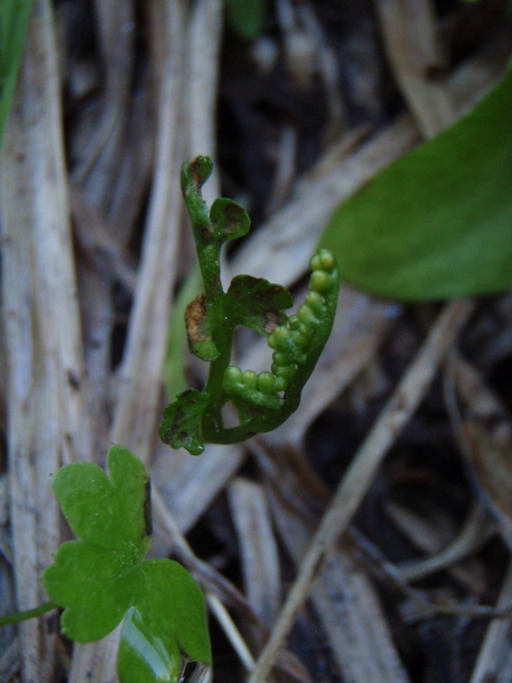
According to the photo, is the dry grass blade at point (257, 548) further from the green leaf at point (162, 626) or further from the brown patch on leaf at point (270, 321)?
the brown patch on leaf at point (270, 321)

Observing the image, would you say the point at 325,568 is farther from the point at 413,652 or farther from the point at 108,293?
the point at 108,293

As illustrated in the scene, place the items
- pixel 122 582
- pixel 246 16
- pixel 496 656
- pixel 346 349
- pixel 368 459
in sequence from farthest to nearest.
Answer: pixel 246 16 < pixel 346 349 < pixel 368 459 < pixel 496 656 < pixel 122 582

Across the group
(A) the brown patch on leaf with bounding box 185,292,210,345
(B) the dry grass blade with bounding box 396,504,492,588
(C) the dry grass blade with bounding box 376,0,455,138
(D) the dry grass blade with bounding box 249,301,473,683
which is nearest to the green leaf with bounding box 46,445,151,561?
(A) the brown patch on leaf with bounding box 185,292,210,345

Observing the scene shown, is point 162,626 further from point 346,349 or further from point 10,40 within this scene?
point 10,40

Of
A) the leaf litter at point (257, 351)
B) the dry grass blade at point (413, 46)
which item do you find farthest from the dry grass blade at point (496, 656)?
the dry grass blade at point (413, 46)

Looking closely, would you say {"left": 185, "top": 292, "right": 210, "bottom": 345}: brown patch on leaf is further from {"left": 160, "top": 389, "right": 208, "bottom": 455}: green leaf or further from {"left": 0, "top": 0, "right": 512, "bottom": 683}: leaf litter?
{"left": 0, "top": 0, "right": 512, "bottom": 683}: leaf litter

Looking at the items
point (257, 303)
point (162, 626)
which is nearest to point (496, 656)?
point (162, 626)

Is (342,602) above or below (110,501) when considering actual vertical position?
below
